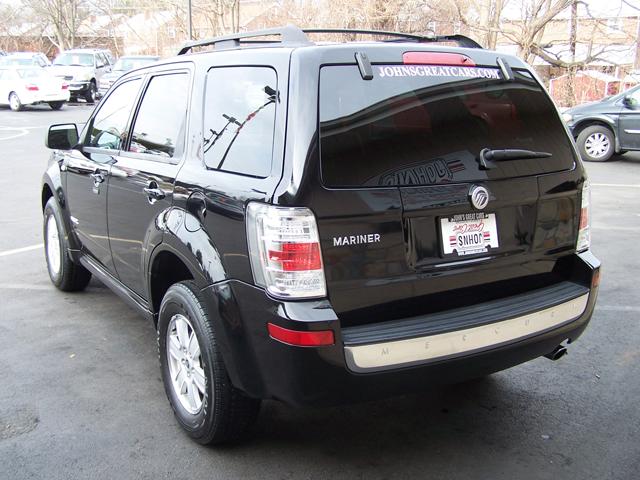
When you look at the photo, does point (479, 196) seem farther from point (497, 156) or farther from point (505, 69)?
point (505, 69)

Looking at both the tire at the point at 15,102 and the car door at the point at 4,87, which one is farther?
the car door at the point at 4,87

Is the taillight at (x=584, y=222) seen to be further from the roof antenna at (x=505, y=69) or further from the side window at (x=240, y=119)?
the side window at (x=240, y=119)

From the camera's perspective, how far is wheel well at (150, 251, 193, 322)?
353 cm

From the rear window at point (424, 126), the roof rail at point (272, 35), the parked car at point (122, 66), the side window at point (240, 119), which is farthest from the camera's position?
the parked car at point (122, 66)

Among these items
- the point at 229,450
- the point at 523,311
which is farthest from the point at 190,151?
the point at 523,311

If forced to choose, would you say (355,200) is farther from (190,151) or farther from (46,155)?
(46,155)

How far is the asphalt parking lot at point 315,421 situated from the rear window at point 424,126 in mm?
1343

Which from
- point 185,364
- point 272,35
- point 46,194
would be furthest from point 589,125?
point 185,364

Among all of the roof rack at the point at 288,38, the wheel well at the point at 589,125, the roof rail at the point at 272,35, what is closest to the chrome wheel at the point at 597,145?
the wheel well at the point at 589,125

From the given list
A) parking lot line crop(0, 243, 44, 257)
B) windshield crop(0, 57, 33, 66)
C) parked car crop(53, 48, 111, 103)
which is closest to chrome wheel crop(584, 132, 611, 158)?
parking lot line crop(0, 243, 44, 257)

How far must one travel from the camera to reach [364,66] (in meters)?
2.85

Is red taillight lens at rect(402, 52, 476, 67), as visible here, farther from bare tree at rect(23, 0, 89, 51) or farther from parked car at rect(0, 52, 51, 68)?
bare tree at rect(23, 0, 89, 51)

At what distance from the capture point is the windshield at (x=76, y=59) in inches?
1121

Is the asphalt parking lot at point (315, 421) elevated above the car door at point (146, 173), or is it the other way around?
the car door at point (146, 173)
